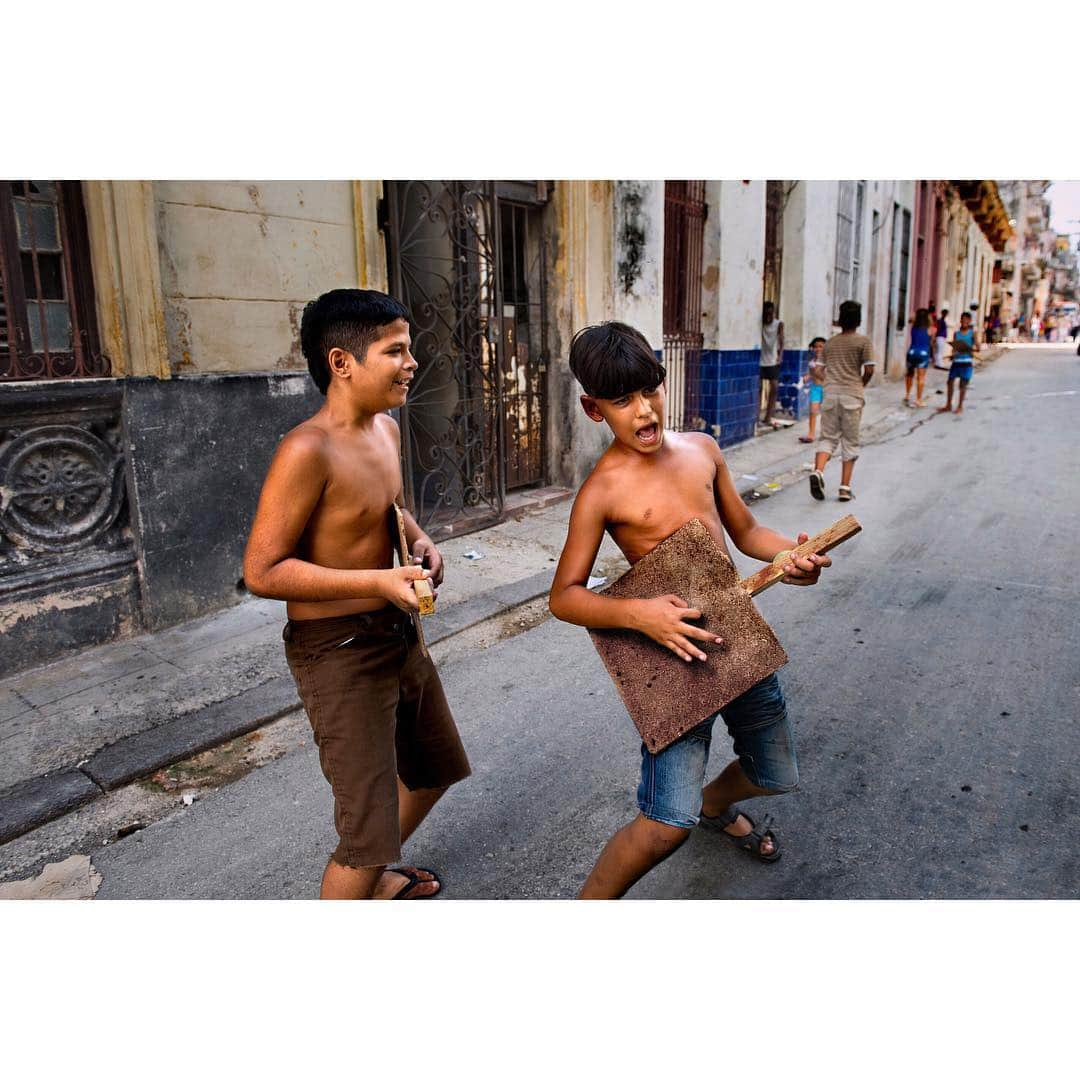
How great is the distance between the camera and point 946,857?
265cm

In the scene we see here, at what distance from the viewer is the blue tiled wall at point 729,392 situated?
10539 mm

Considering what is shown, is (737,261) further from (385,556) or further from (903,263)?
(903,263)

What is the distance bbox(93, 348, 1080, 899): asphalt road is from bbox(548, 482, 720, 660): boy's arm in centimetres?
96

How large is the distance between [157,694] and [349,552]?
238cm

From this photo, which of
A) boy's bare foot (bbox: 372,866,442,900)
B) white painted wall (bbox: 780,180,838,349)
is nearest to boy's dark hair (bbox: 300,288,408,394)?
boy's bare foot (bbox: 372,866,442,900)

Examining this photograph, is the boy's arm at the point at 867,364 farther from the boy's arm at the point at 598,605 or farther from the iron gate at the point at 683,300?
the boy's arm at the point at 598,605

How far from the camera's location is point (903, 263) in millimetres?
21156

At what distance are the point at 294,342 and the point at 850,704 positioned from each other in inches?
149

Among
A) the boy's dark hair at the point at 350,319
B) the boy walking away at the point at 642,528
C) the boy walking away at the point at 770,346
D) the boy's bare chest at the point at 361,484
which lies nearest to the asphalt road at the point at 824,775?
the boy walking away at the point at 642,528

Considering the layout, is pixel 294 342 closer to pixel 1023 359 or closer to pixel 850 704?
pixel 850 704

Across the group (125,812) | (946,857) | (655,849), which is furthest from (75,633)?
(946,857)

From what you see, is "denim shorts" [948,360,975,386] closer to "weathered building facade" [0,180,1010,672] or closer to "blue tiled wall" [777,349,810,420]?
"blue tiled wall" [777,349,810,420]

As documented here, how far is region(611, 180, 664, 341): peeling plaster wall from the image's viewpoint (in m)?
8.16

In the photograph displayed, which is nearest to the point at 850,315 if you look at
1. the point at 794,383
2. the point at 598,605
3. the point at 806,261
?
the point at 806,261
